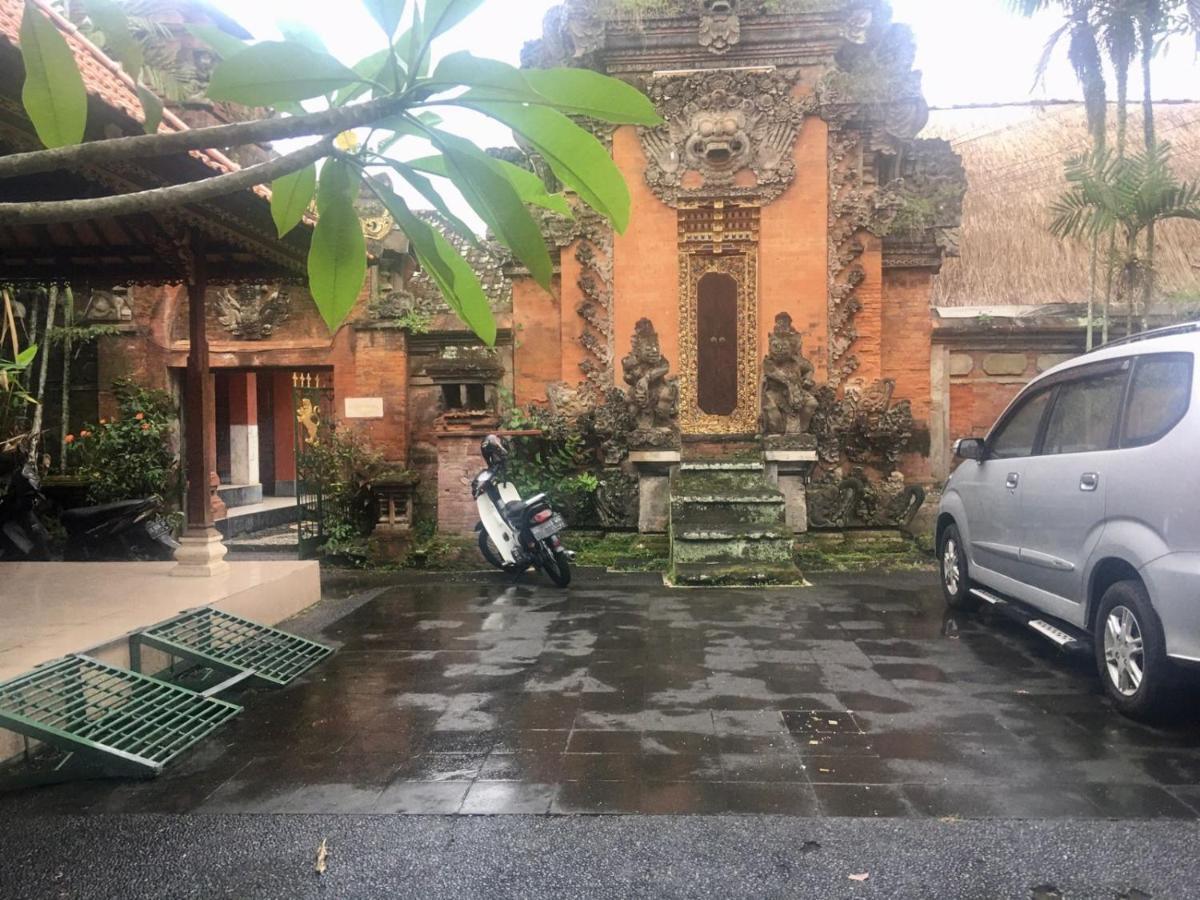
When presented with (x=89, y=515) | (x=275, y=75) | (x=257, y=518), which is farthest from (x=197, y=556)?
(x=257, y=518)

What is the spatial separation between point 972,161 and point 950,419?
25.9ft

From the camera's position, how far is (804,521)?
9.10 m

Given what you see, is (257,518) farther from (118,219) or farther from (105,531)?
(118,219)

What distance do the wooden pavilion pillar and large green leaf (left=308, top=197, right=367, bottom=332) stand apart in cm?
555

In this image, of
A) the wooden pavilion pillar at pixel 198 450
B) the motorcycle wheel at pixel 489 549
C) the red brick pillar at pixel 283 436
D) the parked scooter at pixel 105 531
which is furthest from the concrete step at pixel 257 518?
the wooden pavilion pillar at pixel 198 450

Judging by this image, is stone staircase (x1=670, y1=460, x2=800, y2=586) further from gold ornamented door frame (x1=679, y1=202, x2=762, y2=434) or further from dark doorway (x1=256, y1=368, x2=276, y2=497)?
dark doorway (x1=256, y1=368, x2=276, y2=497)

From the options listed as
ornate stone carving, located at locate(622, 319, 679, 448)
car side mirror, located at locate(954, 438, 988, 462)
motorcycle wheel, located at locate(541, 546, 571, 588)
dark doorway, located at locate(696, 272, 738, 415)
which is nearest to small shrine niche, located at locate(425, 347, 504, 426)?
ornate stone carving, located at locate(622, 319, 679, 448)

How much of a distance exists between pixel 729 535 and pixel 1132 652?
4187 millimetres

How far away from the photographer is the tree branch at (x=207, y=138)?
4.57ft

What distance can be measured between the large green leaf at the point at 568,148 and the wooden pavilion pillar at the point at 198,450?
587 centimetres

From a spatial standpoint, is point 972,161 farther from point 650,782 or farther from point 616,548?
point 650,782

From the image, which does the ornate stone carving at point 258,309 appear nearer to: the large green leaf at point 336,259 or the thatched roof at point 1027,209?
the thatched roof at point 1027,209

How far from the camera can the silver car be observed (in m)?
3.64

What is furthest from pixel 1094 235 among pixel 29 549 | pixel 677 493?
pixel 29 549
